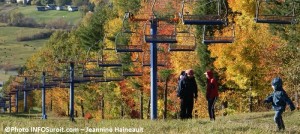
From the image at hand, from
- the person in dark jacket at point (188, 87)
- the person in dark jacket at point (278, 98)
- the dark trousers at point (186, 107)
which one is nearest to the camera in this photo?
the person in dark jacket at point (278, 98)

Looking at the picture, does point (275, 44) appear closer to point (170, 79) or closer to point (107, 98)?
point (170, 79)

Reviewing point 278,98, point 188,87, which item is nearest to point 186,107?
point 188,87

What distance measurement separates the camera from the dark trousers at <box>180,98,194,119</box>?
65.9 feet

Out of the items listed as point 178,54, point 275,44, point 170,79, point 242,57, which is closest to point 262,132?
point 242,57

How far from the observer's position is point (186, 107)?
20375 mm

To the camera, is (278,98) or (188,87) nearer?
(278,98)

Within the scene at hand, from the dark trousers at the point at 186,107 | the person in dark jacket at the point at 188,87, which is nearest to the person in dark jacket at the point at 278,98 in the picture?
the person in dark jacket at the point at 188,87

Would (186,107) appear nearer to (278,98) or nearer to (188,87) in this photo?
(188,87)

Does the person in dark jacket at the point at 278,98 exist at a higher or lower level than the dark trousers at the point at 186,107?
higher

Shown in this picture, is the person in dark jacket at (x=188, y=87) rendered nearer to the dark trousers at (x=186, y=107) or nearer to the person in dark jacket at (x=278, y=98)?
the dark trousers at (x=186, y=107)

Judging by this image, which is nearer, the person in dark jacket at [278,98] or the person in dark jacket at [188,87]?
the person in dark jacket at [278,98]

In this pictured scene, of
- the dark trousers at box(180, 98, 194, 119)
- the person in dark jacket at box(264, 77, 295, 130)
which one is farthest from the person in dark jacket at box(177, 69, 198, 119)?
the person in dark jacket at box(264, 77, 295, 130)

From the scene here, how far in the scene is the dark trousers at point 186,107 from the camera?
2009 centimetres

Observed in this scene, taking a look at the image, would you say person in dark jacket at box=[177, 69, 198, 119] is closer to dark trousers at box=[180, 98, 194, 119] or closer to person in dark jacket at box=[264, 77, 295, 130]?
dark trousers at box=[180, 98, 194, 119]
